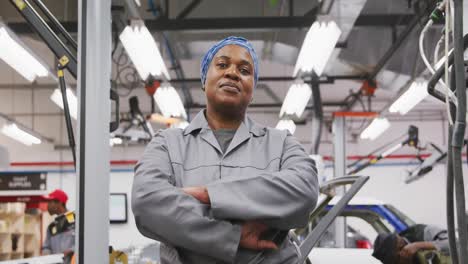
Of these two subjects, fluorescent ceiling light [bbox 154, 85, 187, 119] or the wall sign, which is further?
the wall sign

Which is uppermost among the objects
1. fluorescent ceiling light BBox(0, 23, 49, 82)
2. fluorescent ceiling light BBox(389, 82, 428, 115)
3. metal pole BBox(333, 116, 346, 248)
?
fluorescent ceiling light BBox(0, 23, 49, 82)

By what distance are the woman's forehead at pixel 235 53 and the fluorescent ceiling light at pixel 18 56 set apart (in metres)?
3.49

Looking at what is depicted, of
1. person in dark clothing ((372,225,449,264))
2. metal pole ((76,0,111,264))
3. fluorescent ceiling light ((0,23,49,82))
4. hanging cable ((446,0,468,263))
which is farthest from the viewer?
fluorescent ceiling light ((0,23,49,82))

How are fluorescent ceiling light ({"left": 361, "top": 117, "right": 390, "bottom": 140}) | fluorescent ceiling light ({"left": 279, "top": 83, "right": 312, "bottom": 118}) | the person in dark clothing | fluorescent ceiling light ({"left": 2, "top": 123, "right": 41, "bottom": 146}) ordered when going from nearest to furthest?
the person in dark clothing, fluorescent ceiling light ({"left": 279, "top": 83, "right": 312, "bottom": 118}), fluorescent ceiling light ({"left": 361, "top": 117, "right": 390, "bottom": 140}), fluorescent ceiling light ({"left": 2, "top": 123, "right": 41, "bottom": 146})

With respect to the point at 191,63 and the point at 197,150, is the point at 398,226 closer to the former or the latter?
the point at 197,150

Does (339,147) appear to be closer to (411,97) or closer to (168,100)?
(411,97)

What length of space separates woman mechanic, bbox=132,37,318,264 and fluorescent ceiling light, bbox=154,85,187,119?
254 inches

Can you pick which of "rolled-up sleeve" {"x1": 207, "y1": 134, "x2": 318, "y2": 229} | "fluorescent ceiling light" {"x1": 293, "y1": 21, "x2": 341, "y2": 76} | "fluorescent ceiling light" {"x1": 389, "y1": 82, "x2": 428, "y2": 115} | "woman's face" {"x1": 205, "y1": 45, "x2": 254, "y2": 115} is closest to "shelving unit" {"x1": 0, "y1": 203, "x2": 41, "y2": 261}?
"fluorescent ceiling light" {"x1": 293, "y1": 21, "x2": 341, "y2": 76}

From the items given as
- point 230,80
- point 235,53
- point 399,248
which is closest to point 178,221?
point 230,80

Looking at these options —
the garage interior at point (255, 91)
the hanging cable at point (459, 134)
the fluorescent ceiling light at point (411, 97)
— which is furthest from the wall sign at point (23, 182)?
the hanging cable at point (459, 134)

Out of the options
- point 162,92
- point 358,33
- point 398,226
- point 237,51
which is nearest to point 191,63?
point 162,92

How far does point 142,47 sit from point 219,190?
4.49 metres

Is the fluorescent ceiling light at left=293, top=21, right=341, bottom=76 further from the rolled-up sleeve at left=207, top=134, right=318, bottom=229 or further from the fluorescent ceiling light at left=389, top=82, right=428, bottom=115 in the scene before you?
the rolled-up sleeve at left=207, top=134, right=318, bottom=229

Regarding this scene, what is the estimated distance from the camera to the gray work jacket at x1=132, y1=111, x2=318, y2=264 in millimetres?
1763
